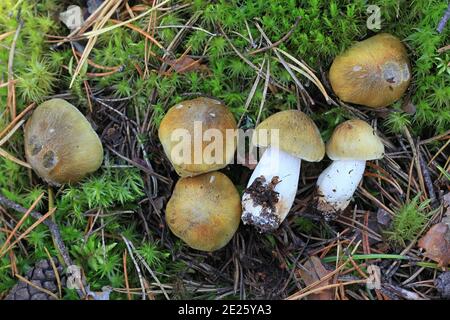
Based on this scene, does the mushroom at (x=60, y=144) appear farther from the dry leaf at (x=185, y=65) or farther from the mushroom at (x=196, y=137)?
the dry leaf at (x=185, y=65)

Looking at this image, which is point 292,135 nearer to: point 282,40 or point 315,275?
point 282,40

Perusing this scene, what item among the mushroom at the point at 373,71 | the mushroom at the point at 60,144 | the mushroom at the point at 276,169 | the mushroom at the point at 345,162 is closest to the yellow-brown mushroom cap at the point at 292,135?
the mushroom at the point at 276,169

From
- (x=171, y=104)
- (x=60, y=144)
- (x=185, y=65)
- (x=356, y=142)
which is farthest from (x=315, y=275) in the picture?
(x=60, y=144)

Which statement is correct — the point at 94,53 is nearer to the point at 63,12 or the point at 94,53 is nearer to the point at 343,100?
the point at 63,12

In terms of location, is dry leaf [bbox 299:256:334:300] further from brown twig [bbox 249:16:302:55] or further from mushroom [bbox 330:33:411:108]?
brown twig [bbox 249:16:302:55]

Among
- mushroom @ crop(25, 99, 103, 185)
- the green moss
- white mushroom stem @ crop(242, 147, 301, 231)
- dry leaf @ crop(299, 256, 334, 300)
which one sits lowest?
dry leaf @ crop(299, 256, 334, 300)

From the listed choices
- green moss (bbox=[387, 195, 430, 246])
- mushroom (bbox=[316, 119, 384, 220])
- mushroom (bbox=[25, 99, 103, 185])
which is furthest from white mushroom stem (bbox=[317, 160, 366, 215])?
mushroom (bbox=[25, 99, 103, 185])

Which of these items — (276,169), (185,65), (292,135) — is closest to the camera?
(292,135)
